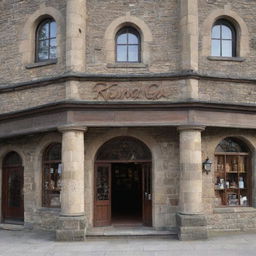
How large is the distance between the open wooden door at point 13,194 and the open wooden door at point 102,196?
3.23 m

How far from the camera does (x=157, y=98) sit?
11.9 metres

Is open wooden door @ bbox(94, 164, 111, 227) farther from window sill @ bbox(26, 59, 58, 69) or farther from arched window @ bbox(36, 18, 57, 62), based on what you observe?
arched window @ bbox(36, 18, 57, 62)

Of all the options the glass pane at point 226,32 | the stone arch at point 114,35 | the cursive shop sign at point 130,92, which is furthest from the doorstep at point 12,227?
the glass pane at point 226,32

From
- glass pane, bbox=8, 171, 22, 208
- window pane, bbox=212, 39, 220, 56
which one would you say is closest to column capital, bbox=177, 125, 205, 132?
window pane, bbox=212, 39, 220, 56

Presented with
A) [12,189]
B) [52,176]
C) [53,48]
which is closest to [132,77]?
[53,48]

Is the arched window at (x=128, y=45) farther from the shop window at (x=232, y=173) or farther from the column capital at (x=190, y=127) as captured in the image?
the shop window at (x=232, y=173)

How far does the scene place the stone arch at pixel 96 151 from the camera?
41.3 feet

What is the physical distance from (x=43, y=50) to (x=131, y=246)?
7.12 meters

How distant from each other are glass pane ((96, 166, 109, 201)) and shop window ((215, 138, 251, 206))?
3658 millimetres

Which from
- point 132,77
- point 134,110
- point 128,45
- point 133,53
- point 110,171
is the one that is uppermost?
point 128,45

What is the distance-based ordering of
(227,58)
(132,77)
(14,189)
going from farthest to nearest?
(14,189), (227,58), (132,77)

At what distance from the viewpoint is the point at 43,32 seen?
13.4 meters

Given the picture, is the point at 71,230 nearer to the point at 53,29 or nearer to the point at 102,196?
the point at 102,196

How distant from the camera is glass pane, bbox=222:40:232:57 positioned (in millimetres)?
13094
